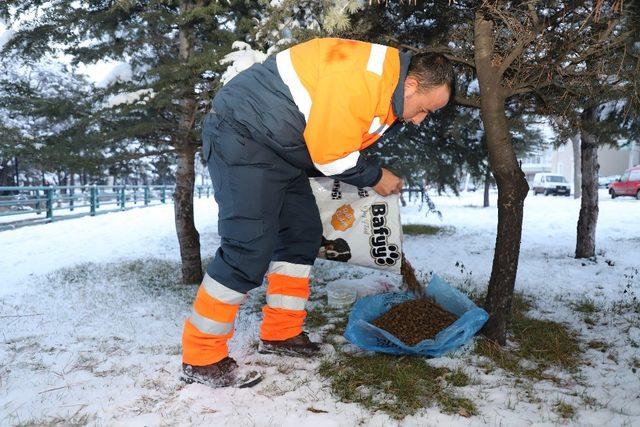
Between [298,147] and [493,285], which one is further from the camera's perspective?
[493,285]

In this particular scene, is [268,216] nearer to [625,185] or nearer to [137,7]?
[137,7]

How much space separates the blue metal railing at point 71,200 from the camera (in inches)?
457

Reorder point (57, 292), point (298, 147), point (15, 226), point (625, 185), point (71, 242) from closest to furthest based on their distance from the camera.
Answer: point (298, 147) → point (57, 292) → point (71, 242) → point (15, 226) → point (625, 185)

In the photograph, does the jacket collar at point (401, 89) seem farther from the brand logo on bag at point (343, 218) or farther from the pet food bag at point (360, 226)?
the brand logo on bag at point (343, 218)

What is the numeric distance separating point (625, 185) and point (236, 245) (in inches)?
935

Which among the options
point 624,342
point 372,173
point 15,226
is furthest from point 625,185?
point 15,226

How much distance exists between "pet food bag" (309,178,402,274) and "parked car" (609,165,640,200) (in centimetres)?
2194

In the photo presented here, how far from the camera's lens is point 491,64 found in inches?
104

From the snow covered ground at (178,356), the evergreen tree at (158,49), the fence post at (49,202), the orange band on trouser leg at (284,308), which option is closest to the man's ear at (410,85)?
the orange band on trouser leg at (284,308)

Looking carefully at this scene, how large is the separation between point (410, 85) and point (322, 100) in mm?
499

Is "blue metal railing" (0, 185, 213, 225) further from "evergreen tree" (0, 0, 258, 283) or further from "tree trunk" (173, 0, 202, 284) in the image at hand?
"tree trunk" (173, 0, 202, 284)

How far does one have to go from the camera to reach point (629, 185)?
20.2 meters

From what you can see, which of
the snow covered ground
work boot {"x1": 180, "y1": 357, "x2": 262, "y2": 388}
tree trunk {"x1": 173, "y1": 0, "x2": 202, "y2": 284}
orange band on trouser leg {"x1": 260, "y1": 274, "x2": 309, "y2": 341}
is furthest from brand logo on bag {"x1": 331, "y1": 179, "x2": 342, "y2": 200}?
tree trunk {"x1": 173, "y1": 0, "x2": 202, "y2": 284}

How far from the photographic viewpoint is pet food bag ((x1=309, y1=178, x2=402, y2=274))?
293cm
